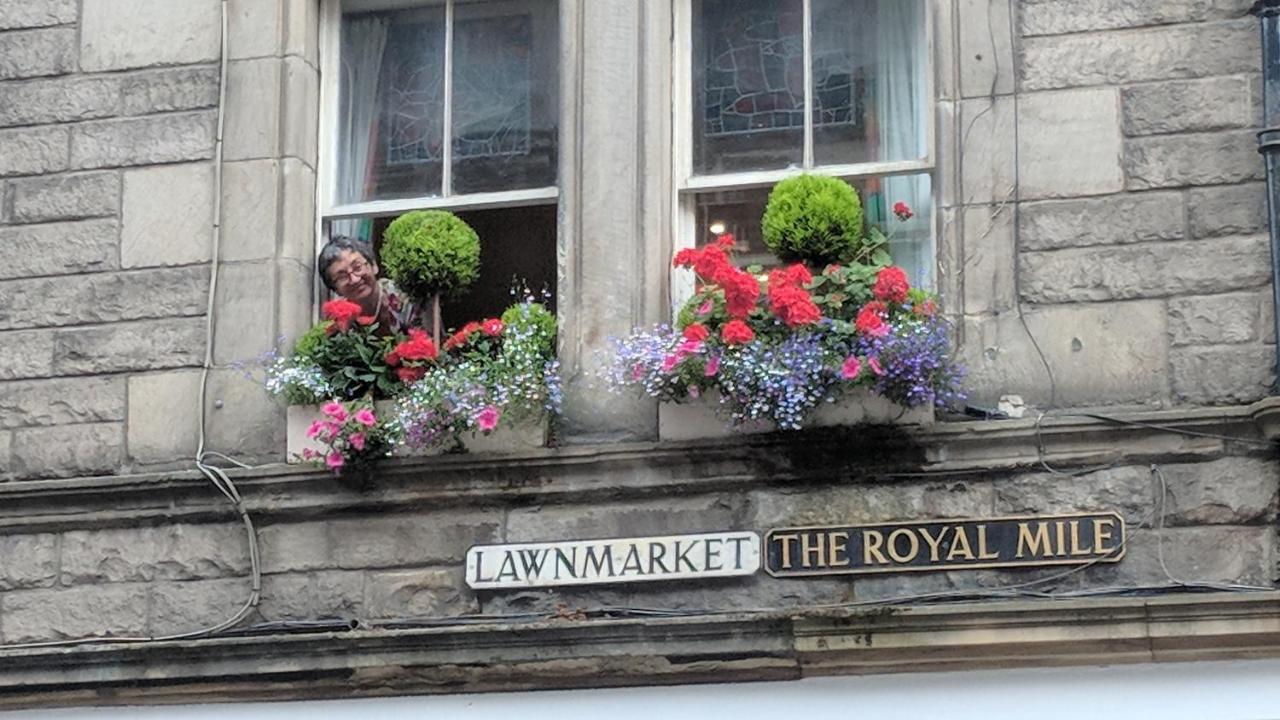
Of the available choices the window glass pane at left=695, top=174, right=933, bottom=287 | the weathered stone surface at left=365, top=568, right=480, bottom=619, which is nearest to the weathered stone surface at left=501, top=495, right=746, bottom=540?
the weathered stone surface at left=365, top=568, right=480, bottom=619

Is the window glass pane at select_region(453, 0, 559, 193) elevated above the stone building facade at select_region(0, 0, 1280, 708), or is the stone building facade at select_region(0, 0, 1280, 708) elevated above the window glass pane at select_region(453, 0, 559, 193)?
the window glass pane at select_region(453, 0, 559, 193)

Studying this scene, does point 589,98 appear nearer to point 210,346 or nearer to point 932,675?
point 210,346

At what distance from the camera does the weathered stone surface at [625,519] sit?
29.5ft

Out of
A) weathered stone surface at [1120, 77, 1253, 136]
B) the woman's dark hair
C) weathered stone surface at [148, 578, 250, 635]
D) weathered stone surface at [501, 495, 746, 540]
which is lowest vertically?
weathered stone surface at [148, 578, 250, 635]

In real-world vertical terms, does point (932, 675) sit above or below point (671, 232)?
below

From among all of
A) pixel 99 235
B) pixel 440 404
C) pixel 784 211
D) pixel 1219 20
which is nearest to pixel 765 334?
pixel 784 211

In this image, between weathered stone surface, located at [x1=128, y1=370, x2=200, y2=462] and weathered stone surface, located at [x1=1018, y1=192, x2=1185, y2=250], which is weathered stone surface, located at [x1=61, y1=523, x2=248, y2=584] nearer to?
weathered stone surface, located at [x1=128, y1=370, x2=200, y2=462]

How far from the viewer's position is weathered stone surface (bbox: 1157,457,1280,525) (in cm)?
852

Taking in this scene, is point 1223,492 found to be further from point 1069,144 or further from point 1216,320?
point 1069,144

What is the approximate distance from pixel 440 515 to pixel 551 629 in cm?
71

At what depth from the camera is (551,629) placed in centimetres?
885

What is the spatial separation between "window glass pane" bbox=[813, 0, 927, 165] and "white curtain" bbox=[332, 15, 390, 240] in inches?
71.8

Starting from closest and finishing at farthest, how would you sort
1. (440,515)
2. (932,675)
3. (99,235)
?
(932,675), (440,515), (99,235)

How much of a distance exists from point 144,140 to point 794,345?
2.91 metres
